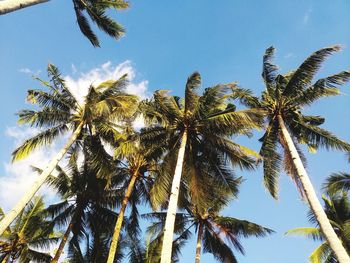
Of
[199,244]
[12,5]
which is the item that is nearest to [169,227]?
[12,5]

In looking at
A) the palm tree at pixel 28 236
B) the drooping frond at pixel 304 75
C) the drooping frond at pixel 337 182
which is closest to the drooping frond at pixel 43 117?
the palm tree at pixel 28 236

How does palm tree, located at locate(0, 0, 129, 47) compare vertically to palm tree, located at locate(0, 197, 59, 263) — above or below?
above

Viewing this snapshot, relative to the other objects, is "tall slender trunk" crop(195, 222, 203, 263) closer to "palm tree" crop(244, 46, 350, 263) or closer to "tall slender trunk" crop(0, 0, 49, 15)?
"palm tree" crop(244, 46, 350, 263)

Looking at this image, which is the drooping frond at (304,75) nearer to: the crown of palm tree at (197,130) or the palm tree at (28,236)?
the crown of palm tree at (197,130)

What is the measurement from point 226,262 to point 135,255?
18.5 feet

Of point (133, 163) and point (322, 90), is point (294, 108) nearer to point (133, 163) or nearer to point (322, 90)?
point (322, 90)

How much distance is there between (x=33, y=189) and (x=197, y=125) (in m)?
7.87

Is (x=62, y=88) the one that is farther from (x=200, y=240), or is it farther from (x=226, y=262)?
(x=226, y=262)

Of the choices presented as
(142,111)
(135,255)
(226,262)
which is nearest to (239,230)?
(226,262)

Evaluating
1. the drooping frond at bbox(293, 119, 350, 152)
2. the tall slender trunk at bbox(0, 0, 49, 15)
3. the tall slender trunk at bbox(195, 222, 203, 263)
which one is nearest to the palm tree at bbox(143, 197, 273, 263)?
the tall slender trunk at bbox(195, 222, 203, 263)

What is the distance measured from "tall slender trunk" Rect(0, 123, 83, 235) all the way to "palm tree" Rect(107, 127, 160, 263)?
245 cm

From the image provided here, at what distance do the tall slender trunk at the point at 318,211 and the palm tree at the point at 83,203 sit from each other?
434 inches

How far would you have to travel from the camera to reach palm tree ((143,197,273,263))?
874 inches

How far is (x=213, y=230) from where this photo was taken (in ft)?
75.4
